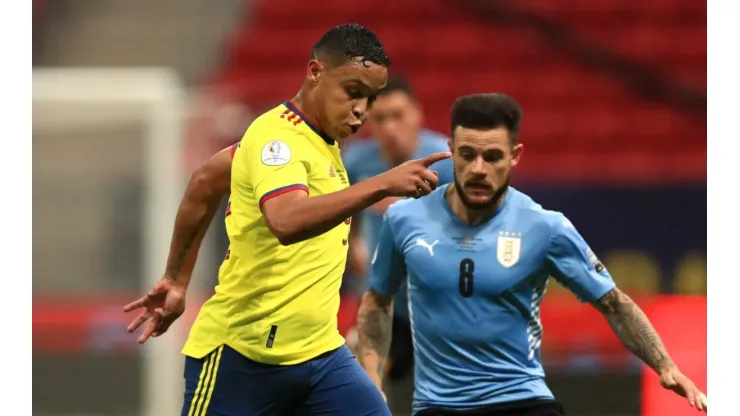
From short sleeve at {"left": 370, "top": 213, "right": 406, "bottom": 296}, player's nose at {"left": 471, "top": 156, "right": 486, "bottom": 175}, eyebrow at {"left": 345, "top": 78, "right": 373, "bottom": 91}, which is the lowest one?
short sleeve at {"left": 370, "top": 213, "right": 406, "bottom": 296}

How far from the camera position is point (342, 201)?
131 inches

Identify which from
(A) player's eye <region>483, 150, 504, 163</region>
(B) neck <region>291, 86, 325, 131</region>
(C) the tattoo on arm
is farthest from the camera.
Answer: (C) the tattoo on arm

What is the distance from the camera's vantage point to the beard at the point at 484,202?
4.20 metres

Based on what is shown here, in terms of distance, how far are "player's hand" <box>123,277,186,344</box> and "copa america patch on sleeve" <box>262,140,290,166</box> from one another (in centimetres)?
91

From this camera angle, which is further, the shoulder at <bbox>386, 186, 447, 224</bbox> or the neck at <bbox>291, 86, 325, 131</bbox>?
the shoulder at <bbox>386, 186, 447, 224</bbox>

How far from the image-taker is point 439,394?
4211 mm

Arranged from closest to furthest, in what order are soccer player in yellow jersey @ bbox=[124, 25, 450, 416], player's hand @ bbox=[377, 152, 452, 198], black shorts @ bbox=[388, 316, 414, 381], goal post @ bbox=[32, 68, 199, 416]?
player's hand @ bbox=[377, 152, 452, 198] < soccer player in yellow jersey @ bbox=[124, 25, 450, 416] < black shorts @ bbox=[388, 316, 414, 381] < goal post @ bbox=[32, 68, 199, 416]

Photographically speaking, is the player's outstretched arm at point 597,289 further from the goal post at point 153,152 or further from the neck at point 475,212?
the goal post at point 153,152

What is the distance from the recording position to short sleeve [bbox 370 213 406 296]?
4363 millimetres

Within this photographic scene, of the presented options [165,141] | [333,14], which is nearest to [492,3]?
[333,14]

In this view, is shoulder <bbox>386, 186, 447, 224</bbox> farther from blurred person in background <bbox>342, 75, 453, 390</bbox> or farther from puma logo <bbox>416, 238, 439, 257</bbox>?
blurred person in background <bbox>342, 75, 453, 390</bbox>

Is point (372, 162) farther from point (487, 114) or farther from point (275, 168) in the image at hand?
point (275, 168)

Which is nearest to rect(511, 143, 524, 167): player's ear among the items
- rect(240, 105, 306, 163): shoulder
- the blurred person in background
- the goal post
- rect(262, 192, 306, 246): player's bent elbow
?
rect(240, 105, 306, 163): shoulder
